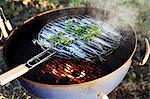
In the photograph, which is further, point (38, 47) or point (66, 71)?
point (38, 47)

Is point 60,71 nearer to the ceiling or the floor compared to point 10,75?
nearer to the floor

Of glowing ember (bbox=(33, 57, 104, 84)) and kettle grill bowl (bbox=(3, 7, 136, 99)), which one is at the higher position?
kettle grill bowl (bbox=(3, 7, 136, 99))

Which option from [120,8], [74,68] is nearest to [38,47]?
[74,68]

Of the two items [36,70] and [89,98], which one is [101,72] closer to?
[89,98]

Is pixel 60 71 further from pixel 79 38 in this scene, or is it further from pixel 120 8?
pixel 120 8

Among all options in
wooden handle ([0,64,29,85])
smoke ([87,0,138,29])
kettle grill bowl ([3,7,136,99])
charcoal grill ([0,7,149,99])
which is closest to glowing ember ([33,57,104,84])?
charcoal grill ([0,7,149,99])

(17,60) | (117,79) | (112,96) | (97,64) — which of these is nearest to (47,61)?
(17,60)

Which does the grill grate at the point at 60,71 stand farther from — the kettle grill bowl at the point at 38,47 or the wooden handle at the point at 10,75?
the wooden handle at the point at 10,75

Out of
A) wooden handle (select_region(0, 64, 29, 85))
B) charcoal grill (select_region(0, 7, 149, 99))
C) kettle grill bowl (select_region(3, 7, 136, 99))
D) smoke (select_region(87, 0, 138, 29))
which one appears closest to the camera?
wooden handle (select_region(0, 64, 29, 85))

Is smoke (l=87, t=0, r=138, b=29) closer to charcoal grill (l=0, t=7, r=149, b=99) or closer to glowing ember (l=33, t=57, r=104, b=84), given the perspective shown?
charcoal grill (l=0, t=7, r=149, b=99)
